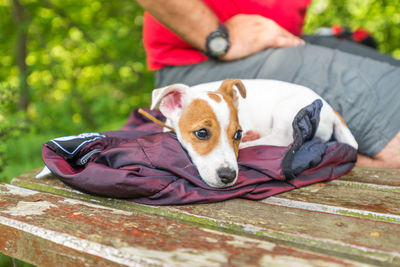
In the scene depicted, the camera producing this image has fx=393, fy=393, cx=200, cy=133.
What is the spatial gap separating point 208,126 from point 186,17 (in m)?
0.98

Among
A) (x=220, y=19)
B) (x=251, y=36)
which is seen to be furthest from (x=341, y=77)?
(x=220, y=19)

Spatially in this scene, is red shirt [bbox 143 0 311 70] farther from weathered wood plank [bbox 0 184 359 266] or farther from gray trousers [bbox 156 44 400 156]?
weathered wood plank [bbox 0 184 359 266]

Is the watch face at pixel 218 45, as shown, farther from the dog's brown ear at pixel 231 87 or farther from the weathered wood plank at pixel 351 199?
the weathered wood plank at pixel 351 199

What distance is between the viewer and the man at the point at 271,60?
8.50 ft

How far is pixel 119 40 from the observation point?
5238mm

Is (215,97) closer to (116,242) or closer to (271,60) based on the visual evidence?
(271,60)

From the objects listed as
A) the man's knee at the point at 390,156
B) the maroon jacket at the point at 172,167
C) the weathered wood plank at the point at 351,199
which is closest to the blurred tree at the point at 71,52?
the maroon jacket at the point at 172,167

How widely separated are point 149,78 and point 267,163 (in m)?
4.21

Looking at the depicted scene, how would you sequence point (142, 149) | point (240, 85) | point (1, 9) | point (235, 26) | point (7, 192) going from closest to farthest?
point (7, 192)
point (142, 149)
point (240, 85)
point (235, 26)
point (1, 9)

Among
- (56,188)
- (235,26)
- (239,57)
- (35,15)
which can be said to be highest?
(35,15)

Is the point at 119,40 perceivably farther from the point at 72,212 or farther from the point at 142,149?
the point at 72,212

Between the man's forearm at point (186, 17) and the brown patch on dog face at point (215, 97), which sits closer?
the brown patch on dog face at point (215, 97)

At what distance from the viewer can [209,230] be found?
4.78ft

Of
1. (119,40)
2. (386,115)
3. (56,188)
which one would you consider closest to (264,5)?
(386,115)
